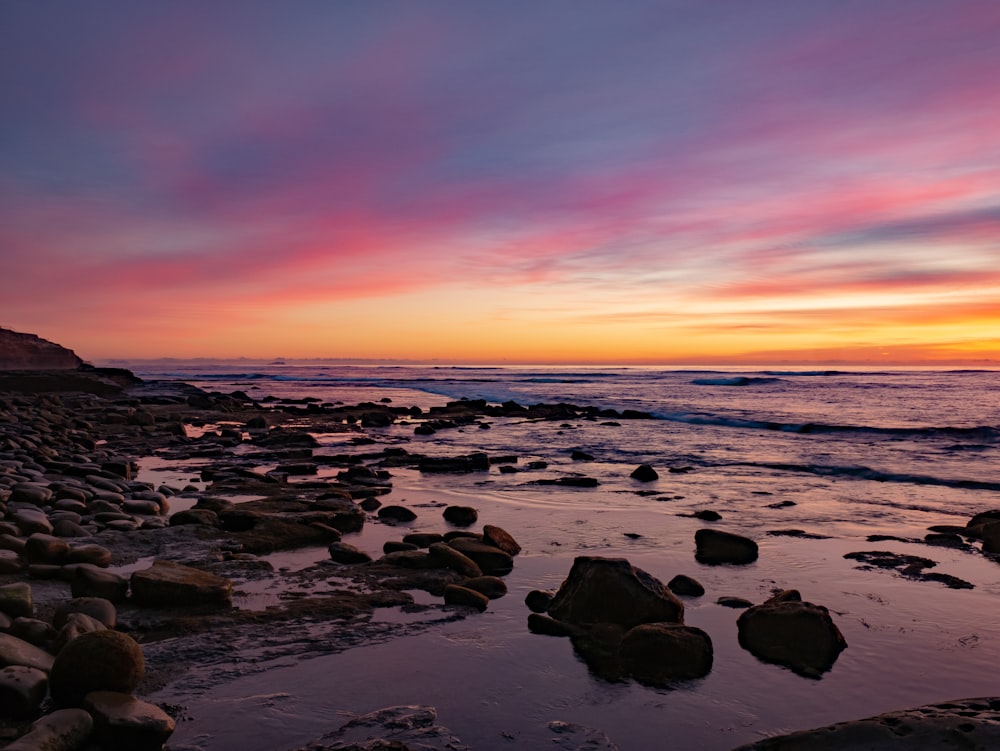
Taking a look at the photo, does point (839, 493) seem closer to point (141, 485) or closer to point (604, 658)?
point (604, 658)

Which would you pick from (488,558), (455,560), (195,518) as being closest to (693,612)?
(488,558)

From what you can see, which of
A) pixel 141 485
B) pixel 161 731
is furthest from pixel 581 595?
pixel 141 485

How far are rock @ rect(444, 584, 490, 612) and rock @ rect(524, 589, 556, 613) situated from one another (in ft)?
1.28

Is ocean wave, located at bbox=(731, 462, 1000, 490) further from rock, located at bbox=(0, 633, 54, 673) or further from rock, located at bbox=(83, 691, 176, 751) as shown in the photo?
rock, located at bbox=(0, 633, 54, 673)

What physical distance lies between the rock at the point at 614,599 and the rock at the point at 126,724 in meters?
3.29

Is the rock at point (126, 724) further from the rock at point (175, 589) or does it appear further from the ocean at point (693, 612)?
the rock at point (175, 589)

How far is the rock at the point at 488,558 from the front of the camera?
24.5 ft

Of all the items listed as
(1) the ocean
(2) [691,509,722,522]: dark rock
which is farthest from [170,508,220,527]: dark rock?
(2) [691,509,722,522]: dark rock

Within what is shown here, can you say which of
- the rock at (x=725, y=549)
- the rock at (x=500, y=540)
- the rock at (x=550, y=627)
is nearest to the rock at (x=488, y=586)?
the rock at (x=550, y=627)

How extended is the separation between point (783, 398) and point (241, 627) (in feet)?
146

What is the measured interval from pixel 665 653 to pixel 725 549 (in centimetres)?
330

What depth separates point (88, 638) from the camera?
403cm

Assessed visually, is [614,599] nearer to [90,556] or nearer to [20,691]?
[20,691]

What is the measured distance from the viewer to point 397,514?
10141 millimetres
